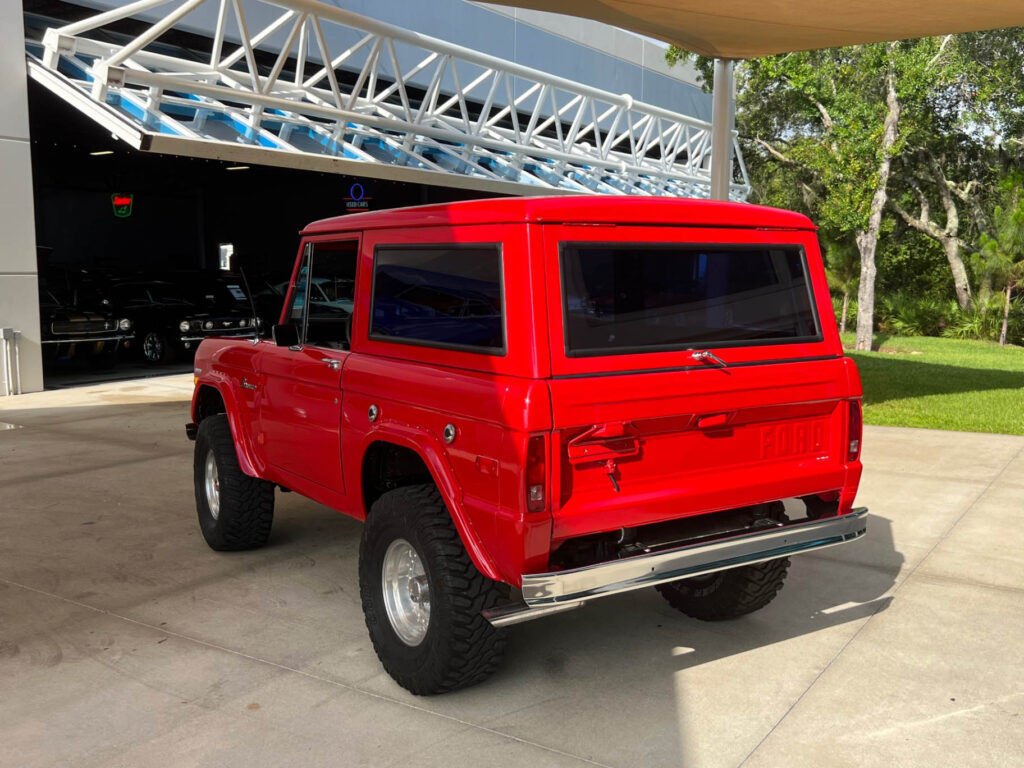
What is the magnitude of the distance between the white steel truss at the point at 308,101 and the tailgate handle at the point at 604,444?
35.4 ft

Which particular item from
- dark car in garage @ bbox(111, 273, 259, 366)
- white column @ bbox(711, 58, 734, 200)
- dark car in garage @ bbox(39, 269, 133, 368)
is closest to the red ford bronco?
white column @ bbox(711, 58, 734, 200)

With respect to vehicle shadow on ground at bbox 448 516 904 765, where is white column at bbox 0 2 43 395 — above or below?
above

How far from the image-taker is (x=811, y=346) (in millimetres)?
4543

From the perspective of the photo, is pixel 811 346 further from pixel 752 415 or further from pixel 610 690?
pixel 610 690

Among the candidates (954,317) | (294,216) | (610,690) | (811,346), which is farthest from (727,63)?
(294,216)

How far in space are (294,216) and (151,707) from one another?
27.6 m

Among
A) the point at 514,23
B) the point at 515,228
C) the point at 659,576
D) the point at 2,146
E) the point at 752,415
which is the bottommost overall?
the point at 659,576

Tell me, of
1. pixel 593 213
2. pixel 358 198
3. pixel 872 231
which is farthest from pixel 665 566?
pixel 358 198

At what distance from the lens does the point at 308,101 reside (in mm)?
19359

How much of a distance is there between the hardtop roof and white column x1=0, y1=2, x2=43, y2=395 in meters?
10.6

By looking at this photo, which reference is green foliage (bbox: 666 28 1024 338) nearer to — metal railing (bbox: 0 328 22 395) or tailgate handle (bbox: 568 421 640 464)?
metal railing (bbox: 0 328 22 395)

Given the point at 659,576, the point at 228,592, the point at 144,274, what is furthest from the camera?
the point at 144,274

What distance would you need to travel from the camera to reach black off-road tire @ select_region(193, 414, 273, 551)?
594 cm

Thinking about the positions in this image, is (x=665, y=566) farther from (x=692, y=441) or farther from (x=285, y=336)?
(x=285, y=336)
